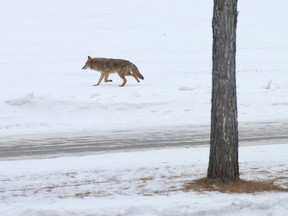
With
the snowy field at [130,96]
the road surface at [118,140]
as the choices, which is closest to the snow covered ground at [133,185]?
the snowy field at [130,96]

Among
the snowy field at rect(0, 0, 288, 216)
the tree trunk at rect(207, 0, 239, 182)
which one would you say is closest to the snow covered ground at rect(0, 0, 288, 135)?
the snowy field at rect(0, 0, 288, 216)

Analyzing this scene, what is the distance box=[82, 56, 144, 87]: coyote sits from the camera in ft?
83.9

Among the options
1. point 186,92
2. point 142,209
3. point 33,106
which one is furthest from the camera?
point 186,92

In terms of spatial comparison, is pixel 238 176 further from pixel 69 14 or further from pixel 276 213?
pixel 69 14

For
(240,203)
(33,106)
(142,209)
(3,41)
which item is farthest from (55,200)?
(3,41)

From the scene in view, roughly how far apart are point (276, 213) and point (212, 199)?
0.76 metres

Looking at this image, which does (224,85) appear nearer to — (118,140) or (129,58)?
(118,140)

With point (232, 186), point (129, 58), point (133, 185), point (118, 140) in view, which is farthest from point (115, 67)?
point (232, 186)

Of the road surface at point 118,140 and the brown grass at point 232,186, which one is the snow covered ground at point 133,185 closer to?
the brown grass at point 232,186

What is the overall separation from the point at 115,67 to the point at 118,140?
11277mm

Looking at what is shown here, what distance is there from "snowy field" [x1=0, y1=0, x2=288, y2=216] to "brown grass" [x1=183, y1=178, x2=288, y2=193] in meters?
0.27

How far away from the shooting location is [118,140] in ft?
48.0

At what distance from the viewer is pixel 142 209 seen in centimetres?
833

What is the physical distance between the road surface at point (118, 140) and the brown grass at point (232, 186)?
3520mm
